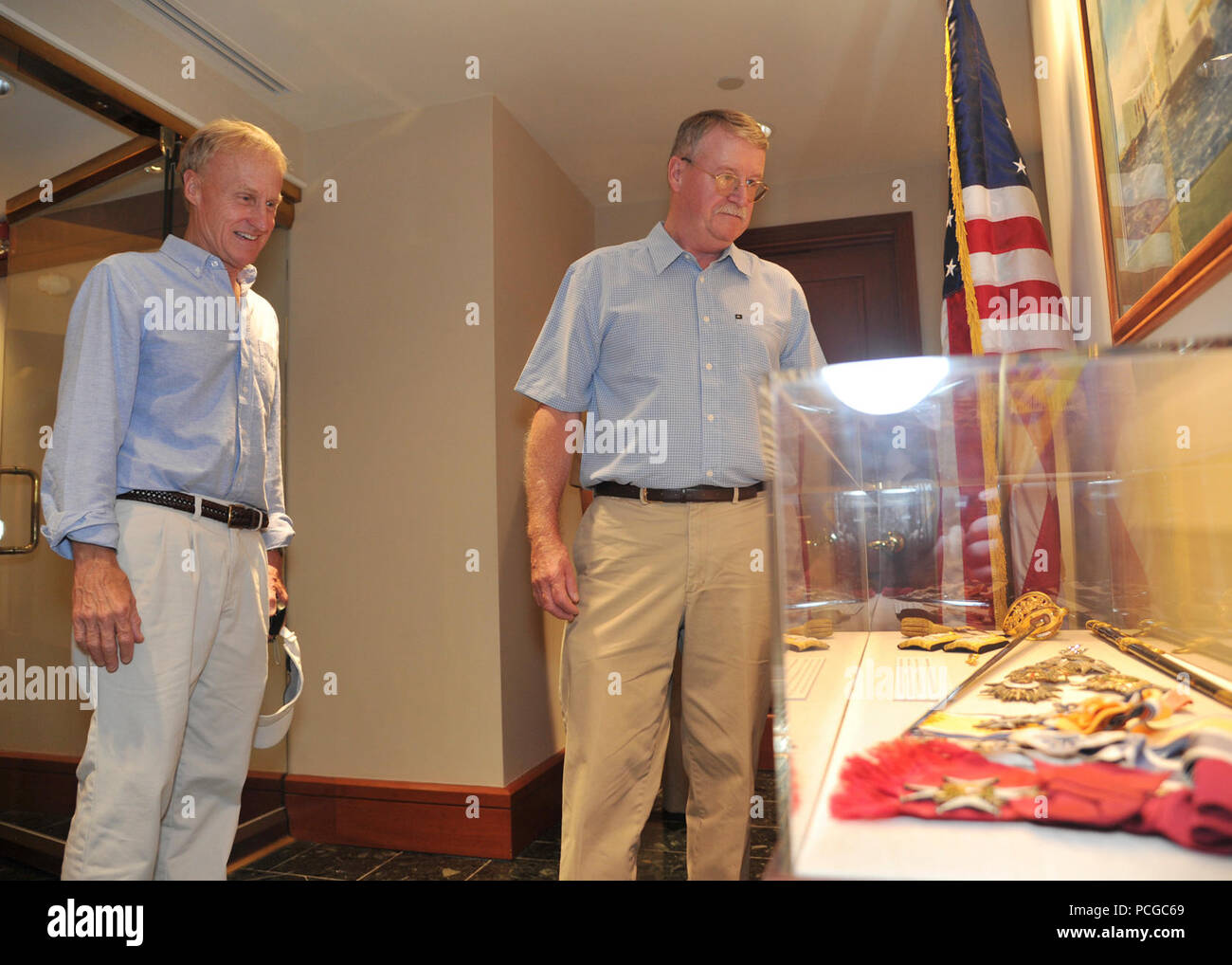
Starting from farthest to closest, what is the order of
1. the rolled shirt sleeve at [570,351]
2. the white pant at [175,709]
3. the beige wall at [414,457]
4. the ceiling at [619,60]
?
the beige wall at [414,457] < the ceiling at [619,60] < the rolled shirt sleeve at [570,351] < the white pant at [175,709]

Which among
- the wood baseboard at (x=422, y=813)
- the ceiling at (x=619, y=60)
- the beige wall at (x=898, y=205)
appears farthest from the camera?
the beige wall at (x=898, y=205)

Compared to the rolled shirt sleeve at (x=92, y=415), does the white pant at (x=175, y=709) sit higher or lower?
lower

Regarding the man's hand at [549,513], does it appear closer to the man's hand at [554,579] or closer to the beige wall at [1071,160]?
the man's hand at [554,579]

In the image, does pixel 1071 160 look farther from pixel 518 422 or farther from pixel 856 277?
pixel 856 277

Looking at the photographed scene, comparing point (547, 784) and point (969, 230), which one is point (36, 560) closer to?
point (547, 784)

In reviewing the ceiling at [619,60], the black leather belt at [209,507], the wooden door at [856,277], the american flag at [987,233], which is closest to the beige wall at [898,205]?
the wooden door at [856,277]

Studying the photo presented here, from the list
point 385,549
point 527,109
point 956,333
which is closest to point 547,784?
point 385,549

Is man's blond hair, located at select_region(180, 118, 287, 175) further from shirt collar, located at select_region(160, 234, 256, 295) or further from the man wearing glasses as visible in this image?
the man wearing glasses

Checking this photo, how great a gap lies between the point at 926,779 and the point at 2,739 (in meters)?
2.41

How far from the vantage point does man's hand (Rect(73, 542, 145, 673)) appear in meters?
1.31

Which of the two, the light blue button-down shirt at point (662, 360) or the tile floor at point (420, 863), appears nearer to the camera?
the light blue button-down shirt at point (662, 360)

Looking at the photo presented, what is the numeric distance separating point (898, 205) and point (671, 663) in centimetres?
287

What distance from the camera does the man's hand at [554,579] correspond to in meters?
1.52
